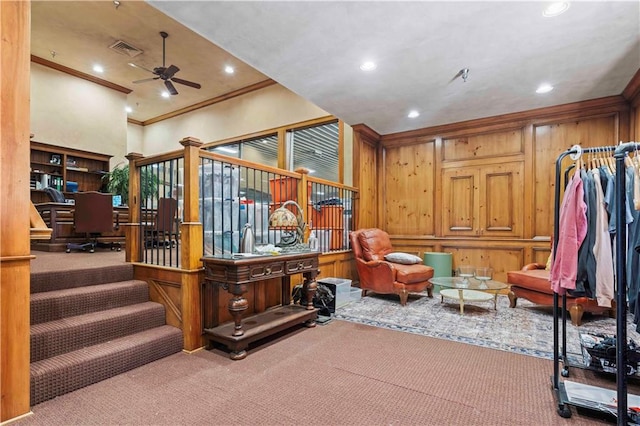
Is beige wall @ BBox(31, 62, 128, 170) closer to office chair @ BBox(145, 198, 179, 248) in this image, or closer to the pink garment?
office chair @ BBox(145, 198, 179, 248)

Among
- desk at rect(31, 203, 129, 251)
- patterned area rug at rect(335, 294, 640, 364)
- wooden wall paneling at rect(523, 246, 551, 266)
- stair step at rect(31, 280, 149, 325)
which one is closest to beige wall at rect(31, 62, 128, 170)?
desk at rect(31, 203, 129, 251)

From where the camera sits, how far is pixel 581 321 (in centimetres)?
346

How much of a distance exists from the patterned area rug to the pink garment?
113cm

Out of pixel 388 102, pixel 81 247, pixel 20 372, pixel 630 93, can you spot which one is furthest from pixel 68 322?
pixel 630 93

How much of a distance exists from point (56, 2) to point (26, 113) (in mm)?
4392

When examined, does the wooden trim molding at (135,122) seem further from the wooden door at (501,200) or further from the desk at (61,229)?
the wooden door at (501,200)

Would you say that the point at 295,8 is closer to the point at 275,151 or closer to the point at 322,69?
the point at 322,69

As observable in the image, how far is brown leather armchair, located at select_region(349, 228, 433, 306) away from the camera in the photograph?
4176 mm

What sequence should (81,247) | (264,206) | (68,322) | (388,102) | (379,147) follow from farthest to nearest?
(379,147) → (81,247) → (388,102) → (264,206) → (68,322)

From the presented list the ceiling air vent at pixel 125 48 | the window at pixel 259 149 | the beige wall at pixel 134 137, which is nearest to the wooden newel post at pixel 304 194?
the window at pixel 259 149

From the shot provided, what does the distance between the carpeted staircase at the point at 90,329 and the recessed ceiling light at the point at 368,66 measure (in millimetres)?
3274

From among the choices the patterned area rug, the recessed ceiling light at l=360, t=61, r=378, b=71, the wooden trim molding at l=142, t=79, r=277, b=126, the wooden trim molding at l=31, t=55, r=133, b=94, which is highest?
the wooden trim molding at l=31, t=55, r=133, b=94

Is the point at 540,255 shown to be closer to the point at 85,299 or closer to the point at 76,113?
the point at 85,299

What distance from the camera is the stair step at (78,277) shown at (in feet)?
8.29
